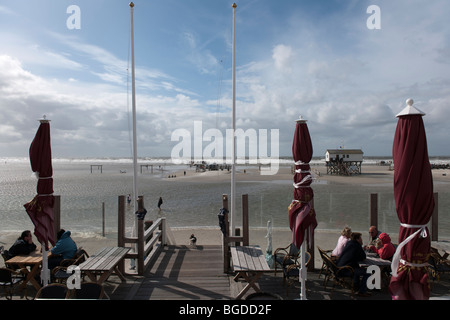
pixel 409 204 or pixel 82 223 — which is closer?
pixel 409 204

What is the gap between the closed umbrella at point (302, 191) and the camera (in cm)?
479

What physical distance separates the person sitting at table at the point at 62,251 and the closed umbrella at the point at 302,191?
17.1 ft

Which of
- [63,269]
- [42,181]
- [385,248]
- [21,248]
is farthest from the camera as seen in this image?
[21,248]

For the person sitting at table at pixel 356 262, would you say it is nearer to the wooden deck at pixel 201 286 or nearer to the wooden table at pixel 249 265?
the wooden deck at pixel 201 286

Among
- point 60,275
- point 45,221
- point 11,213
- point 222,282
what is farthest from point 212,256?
point 11,213

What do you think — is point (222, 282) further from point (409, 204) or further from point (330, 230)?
point (330, 230)

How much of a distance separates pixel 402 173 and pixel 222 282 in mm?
4497

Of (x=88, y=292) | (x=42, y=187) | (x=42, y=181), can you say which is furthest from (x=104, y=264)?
(x=42, y=181)

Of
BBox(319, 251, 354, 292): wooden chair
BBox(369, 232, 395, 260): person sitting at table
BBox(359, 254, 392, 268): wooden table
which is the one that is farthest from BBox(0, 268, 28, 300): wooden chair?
BBox(369, 232, 395, 260): person sitting at table

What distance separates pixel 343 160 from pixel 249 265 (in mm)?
52796

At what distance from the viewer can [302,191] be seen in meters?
4.84

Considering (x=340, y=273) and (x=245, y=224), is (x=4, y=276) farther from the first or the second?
(x=340, y=273)
